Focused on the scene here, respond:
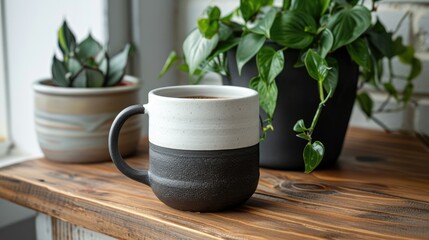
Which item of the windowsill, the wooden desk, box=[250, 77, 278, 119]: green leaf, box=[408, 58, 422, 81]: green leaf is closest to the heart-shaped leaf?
box=[250, 77, 278, 119]: green leaf

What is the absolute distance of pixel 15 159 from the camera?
1.16 m

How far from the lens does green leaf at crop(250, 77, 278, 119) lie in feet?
2.46

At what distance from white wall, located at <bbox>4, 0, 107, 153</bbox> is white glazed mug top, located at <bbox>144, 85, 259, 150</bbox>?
19.4 inches

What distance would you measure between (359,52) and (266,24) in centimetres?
12

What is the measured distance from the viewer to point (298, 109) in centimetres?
80

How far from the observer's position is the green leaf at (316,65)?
0.69 m

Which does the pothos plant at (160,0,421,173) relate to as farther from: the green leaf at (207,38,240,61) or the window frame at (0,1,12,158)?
the window frame at (0,1,12,158)

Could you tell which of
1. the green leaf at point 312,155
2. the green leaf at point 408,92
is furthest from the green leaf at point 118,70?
the green leaf at point 408,92

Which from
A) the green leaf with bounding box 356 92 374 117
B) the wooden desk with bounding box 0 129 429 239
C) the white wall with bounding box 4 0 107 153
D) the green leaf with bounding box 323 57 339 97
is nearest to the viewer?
the wooden desk with bounding box 0 129 429 239

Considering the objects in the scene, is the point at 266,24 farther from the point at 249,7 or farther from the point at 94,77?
the point at 94,77

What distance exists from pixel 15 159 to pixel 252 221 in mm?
653

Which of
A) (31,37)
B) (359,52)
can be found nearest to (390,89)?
(359,52)

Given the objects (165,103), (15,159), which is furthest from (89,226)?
(15,159)

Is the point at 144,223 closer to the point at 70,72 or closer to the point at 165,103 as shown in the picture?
the point at 165,103
